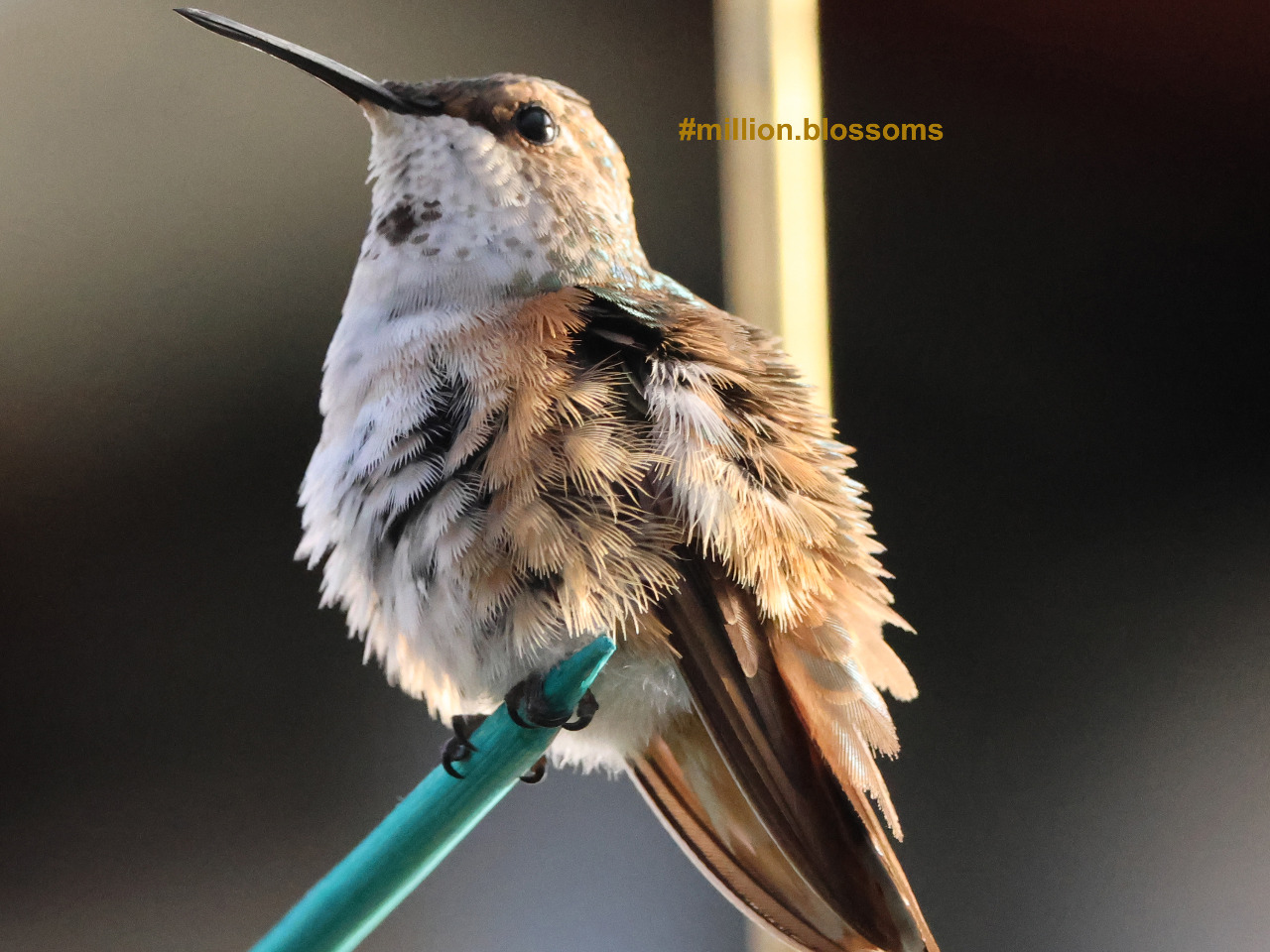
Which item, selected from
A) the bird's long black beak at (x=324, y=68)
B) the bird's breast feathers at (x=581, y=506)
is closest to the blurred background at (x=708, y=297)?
the bird's long black beak at (x=324, y=68)

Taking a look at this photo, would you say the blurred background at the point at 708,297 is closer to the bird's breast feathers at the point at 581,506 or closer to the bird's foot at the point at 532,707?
the bird's breast feathers at the point at 581,506

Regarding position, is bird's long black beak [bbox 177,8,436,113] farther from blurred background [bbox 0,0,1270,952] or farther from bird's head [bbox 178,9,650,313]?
blurred background [bbox 0,0,1270,952]

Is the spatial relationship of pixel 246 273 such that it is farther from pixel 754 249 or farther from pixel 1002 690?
pixel 1002 690

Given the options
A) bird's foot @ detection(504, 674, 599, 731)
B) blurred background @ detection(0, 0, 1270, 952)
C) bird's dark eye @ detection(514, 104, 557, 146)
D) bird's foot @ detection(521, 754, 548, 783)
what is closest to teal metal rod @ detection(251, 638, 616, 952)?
bird's foot @ detection(504, 674, 599, 731)

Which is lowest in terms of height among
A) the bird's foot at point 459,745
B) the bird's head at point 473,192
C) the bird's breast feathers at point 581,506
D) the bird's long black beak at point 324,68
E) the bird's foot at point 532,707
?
the bird's foot at point 459,745

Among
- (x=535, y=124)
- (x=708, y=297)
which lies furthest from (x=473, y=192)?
(x=708, y=297)

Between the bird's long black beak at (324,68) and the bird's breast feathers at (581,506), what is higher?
the bird's long black beak at (324,68)
